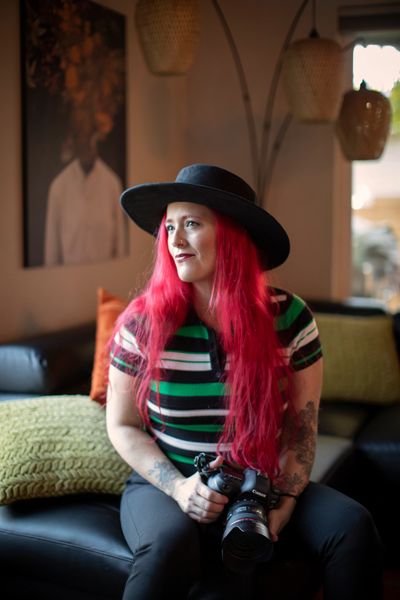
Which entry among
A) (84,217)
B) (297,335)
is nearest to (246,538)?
(297,335)

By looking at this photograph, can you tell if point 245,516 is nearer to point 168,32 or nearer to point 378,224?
point 168,32

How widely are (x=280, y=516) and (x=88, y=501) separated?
545 millimetres

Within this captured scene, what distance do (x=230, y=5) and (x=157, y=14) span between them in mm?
1357

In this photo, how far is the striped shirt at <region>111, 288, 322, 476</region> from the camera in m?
1.81

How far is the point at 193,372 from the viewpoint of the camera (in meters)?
1.82

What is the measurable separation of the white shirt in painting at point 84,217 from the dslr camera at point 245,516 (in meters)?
1.51

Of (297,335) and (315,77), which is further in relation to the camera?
(315,77)

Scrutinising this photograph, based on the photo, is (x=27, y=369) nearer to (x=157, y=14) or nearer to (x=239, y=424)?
(x=239, y=424)

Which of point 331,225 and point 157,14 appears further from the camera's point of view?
point 331,225

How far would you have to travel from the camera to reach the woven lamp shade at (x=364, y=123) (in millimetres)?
2947

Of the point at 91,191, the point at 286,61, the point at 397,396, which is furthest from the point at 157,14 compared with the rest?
the point at 397,396

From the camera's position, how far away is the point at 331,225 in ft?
12.5

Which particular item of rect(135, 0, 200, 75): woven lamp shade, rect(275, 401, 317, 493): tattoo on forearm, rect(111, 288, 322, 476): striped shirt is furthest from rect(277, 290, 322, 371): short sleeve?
rect(135, 0, 200, 75): woven lamp shade

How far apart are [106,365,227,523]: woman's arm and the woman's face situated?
0.29 metres
